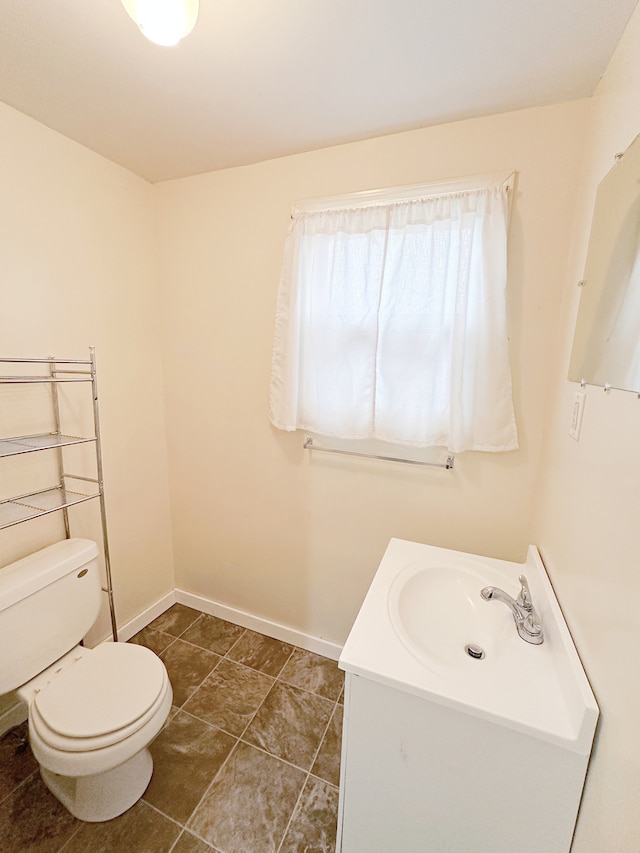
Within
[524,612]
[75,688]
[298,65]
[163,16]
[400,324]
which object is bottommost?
[75,688]

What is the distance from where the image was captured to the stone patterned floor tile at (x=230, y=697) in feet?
4.85

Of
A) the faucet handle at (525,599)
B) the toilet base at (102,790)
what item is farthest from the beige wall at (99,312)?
the faucet handle at (525,599)

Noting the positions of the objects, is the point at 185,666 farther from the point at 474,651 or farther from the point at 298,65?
the point at 298,65

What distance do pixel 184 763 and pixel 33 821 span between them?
1.51 ft

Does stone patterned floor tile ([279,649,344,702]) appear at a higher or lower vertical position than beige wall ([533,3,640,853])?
lower

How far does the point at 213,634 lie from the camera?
6.40 ft

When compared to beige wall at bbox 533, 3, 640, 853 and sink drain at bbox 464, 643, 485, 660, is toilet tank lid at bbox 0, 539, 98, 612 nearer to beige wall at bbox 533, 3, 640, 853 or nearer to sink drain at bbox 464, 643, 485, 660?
sink drain at bbox 464, 643, 485, 660

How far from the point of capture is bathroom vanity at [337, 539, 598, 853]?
2.33 feet

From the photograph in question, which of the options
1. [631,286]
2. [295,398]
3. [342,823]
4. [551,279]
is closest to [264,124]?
[295,398]

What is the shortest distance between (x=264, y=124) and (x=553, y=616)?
6.14 feet

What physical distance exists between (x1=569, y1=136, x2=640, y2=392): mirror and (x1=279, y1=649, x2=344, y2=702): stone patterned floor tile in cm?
166

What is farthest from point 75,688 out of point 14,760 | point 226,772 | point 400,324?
point 400,324

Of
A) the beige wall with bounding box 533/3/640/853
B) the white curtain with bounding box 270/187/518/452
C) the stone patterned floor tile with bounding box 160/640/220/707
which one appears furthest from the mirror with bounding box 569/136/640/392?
the stone patterned floor tile with bounding box 160/640/220/707

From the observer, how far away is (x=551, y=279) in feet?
3.98
